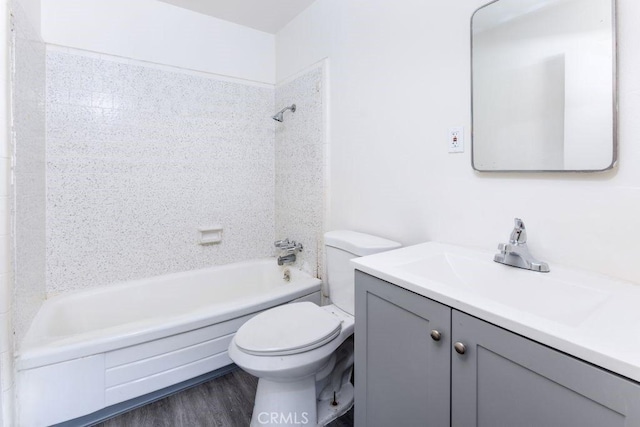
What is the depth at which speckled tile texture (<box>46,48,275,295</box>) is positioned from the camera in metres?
1.93

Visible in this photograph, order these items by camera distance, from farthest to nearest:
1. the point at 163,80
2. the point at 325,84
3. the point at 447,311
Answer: the point at 163,80 < the point at 325,84 < the point at 447,311

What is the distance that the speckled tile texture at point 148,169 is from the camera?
6.35 feet

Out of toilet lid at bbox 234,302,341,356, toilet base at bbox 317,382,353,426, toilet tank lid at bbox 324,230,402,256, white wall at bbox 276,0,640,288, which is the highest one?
white wall at bbox 276,0,640,288

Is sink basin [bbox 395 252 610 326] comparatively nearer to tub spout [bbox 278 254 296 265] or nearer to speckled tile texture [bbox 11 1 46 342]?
tub spout [bbox 278 254 296 265]

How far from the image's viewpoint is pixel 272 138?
8.91 ft

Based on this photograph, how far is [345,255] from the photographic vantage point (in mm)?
1661

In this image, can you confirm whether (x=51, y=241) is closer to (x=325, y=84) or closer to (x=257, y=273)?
(x=257, y=273)

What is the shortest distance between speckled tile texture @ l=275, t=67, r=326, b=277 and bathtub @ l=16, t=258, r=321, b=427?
28 cm

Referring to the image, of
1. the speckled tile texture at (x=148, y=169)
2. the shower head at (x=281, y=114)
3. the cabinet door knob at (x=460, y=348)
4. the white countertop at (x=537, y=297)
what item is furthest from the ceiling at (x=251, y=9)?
the cabinet door knob at (x=460, y=348)

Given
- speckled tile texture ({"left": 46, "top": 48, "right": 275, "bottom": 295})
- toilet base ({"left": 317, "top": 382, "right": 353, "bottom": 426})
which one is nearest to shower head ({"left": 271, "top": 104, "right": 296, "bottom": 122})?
speckled tile texture ({"left": 46, "top": 48, "right": 275, "bottom": 295})

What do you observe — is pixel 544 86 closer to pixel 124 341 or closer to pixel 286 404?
pixel 286 404

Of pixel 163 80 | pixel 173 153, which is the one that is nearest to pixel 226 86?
pixel 163 80

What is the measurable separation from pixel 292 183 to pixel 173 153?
90 cm

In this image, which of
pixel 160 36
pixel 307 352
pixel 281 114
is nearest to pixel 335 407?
pixel 307 352
